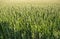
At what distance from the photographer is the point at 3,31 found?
181cm

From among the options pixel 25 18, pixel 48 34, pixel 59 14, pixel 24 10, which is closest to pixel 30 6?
pixel 24 10

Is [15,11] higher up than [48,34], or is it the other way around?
[15,11]

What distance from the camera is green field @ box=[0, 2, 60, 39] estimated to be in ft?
5.47

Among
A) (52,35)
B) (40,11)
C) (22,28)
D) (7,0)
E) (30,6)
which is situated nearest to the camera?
(52,35)

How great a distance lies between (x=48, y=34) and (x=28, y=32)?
0.20 meters

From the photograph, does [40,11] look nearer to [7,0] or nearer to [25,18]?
[25,18]

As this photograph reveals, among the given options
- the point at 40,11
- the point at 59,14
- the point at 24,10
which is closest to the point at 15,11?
the point at 24,10

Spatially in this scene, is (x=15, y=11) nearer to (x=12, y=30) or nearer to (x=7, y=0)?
(x=12, y=30)

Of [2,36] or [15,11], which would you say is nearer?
[2,36]

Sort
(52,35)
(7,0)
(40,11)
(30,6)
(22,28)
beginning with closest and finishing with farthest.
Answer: (52,35) < (22,28) < (40,11) < (30,6) < (7,0)

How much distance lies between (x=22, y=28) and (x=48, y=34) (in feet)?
0.88

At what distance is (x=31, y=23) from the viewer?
175 centimetres

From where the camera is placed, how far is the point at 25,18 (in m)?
1.85

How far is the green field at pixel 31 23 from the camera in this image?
5.47 feet
